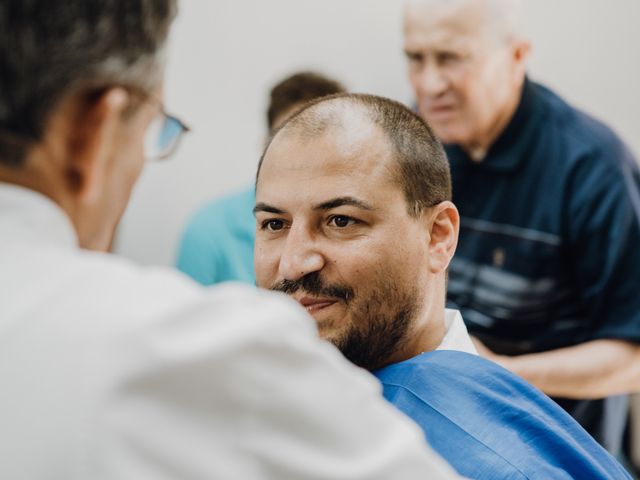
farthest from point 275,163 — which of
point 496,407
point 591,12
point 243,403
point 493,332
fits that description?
point 591,12

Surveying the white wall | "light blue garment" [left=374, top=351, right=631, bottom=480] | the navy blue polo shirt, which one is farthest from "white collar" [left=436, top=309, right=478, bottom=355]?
the white wall

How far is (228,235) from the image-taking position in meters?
2.09

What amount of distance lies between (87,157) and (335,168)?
64 cm

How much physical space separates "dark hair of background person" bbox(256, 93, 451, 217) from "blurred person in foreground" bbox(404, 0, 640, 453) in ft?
1.78

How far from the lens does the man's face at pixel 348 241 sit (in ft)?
Answer: 4.09

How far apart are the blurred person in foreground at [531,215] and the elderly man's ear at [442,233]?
0.48 meters

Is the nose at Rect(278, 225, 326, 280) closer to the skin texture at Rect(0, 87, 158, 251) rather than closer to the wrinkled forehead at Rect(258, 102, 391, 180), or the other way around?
the wrinkled forehead at Rect(258, 102, 391, 180)

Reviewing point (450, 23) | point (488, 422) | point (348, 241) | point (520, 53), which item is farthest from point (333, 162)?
point (520, 53)

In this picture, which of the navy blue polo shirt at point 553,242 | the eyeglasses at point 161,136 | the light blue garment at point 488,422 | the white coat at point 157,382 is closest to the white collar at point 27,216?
the white coat at point 157,382

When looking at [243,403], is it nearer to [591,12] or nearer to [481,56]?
[481,56]

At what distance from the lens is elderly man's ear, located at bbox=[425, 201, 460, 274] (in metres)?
1.34

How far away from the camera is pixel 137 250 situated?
8.73ft

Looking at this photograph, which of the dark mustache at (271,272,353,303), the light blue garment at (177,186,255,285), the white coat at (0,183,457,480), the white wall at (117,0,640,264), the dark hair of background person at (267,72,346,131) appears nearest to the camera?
the white coat at (0,183,457,480)

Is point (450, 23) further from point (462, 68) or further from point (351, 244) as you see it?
point (351, 244)
